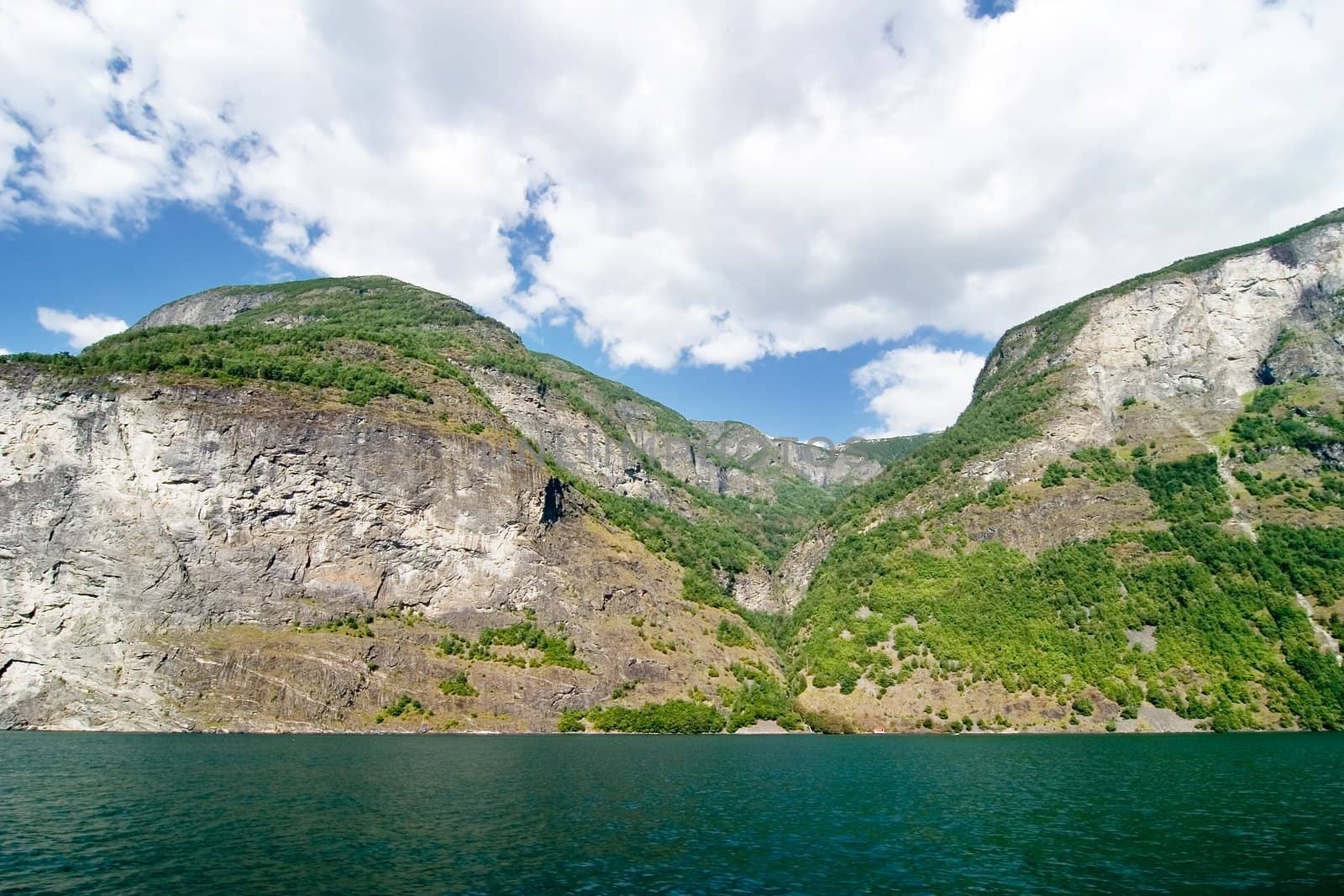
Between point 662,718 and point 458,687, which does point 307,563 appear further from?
point 662,718

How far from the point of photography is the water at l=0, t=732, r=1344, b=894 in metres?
25.3

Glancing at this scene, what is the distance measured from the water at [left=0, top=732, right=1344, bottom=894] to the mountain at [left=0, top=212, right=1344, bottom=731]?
87.5 ft

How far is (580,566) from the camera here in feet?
387

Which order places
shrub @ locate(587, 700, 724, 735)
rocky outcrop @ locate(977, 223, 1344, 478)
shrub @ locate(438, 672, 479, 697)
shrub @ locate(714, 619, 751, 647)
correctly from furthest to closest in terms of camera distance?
rocky outcrop @ locate(977, 223, 1344, 478) < shrub @ locate(714, 619, 751, 647) < shrub @ locate(587, 700, 724, 735) < shrub @ locate(438, 672, 479, 697)

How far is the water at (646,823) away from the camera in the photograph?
2531cm

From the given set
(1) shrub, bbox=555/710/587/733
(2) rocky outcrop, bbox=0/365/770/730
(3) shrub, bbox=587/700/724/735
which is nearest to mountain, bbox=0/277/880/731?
(2) rocky outcrop, bbox=0/365/770/730

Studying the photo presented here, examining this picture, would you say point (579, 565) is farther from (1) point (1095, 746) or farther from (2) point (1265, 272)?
(2) point (1265, 272)

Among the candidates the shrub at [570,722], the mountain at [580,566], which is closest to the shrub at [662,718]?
the mountain at [580,566]

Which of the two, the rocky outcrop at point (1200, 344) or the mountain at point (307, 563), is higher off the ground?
the rocky outcrop at point (1200, 344)

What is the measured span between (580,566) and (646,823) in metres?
83.8

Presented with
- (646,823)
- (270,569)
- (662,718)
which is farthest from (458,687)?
(646,823)

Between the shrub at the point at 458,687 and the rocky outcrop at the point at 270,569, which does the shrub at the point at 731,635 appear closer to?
the rocky outcrop at the point at 270,569

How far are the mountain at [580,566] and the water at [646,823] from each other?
2667 cm

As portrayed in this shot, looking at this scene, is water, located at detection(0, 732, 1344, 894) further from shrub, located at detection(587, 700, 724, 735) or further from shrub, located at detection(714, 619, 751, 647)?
shrub, located at detection(714, 619, 751, 647)
